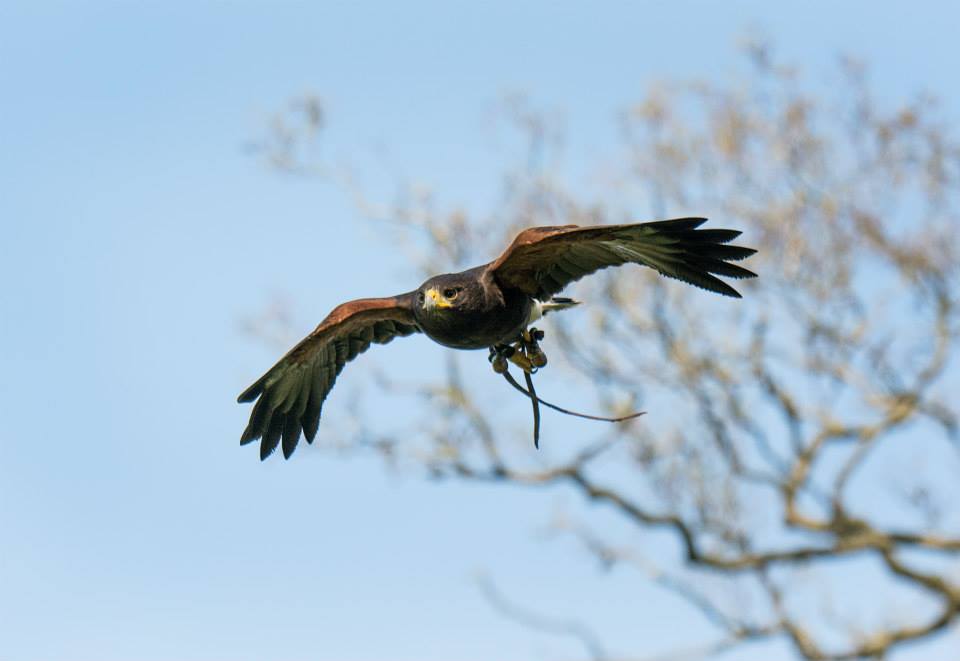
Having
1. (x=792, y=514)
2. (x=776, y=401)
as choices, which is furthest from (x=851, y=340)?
(x=792, y=514)

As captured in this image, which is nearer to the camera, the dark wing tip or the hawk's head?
the hawk's head

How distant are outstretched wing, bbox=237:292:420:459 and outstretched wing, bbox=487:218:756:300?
880 millimetres

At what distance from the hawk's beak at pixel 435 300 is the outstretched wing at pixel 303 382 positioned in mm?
933

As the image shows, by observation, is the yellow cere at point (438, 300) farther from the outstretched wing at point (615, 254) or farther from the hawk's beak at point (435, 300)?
the outstretched wing at point (615, 254)

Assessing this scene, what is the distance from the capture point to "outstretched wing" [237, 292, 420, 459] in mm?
6949

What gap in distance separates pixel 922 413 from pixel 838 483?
1.53 meters

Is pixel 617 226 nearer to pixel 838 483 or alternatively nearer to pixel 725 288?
pixel 725 288

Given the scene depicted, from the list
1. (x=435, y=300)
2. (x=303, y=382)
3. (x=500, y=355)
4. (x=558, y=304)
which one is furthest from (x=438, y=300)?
(x=303, y=382)

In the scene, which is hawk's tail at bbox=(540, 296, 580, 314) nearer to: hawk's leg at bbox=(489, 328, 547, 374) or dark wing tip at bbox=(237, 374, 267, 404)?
hawk's leg at bbox=(489, 328, 547, 374)

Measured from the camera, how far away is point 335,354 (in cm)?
717

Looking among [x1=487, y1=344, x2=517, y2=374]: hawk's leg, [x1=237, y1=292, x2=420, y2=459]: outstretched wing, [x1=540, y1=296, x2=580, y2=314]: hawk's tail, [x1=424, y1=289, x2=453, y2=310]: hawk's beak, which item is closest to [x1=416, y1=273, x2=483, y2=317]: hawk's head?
[x1=424, y1=289, x2=453, y2=310]: hawk's beak

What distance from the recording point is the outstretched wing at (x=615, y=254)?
19.4 ft

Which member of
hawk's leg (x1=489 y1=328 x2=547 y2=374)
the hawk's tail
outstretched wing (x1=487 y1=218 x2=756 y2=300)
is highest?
the hawk's tail

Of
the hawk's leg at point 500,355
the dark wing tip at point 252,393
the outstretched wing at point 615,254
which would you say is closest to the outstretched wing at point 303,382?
the dark wing tip at point 252,393
